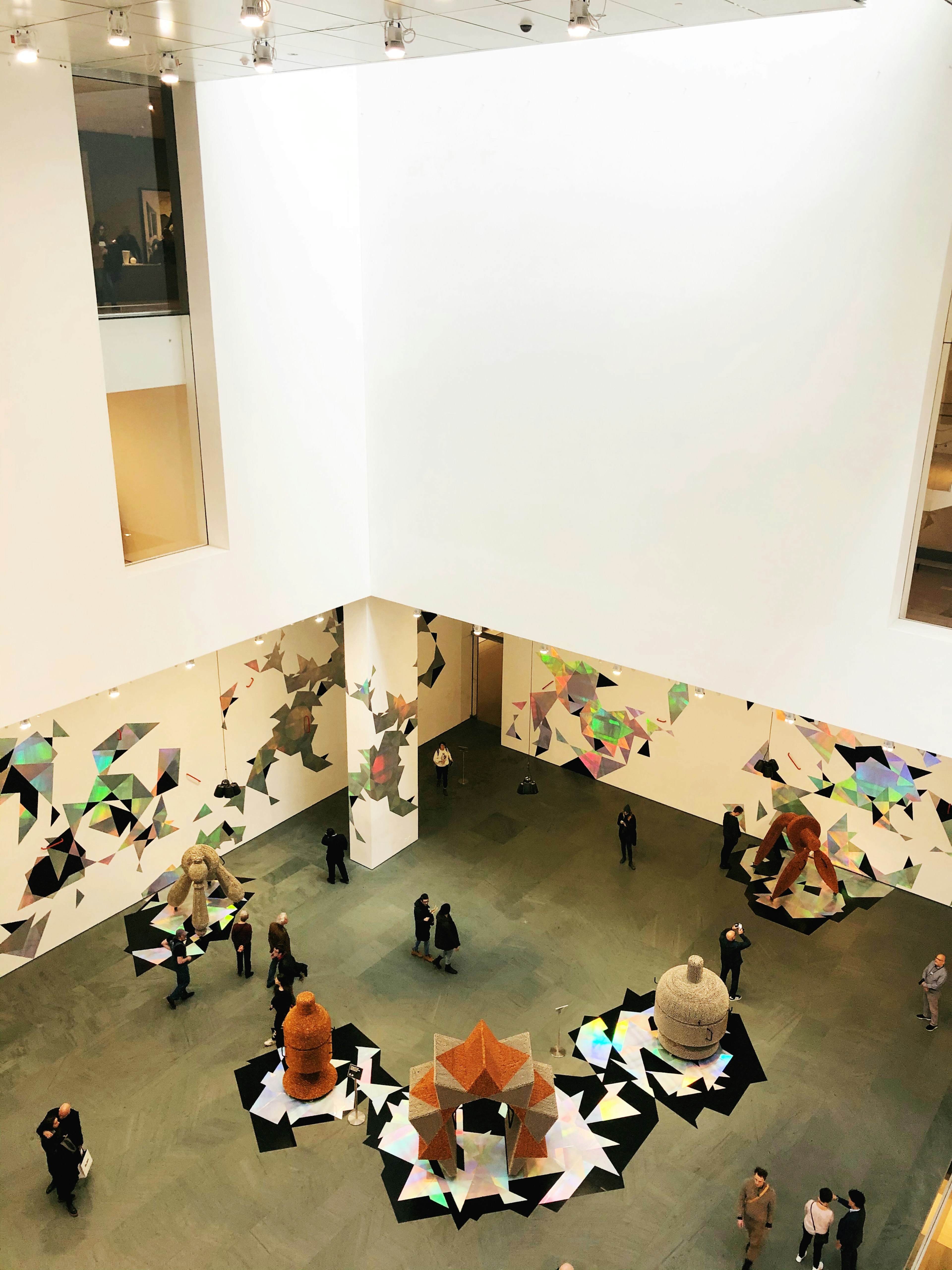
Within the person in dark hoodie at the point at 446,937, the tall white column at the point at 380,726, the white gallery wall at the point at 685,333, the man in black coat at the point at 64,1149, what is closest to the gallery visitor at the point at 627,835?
the tall white column at the point at 380,726

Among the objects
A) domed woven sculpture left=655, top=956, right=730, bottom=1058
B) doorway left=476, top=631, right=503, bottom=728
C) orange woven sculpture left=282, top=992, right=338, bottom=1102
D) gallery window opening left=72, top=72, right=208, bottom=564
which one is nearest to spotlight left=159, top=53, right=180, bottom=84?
gallery window opening left=72, top=72, right=208, bottom=564

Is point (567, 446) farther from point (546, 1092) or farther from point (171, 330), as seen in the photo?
point (546, 1092)

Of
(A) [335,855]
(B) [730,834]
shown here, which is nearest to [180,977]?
(A) [335,855]

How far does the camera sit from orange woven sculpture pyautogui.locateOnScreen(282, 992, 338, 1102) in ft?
31.9

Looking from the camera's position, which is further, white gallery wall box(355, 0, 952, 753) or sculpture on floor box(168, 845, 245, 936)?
sculpture on floor box(168, 845, 245, 936)

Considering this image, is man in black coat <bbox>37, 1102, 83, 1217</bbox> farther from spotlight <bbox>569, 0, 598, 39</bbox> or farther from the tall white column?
spotlight <bbox>569, 0, 598, 39</bbox>

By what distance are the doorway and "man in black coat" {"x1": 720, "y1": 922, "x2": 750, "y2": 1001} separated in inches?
299

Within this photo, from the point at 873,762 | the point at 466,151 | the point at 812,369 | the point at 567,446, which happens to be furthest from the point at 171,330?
the point at 873,762

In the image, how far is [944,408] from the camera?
760cm

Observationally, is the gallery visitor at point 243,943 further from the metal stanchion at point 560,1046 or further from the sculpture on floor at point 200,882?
the metal stanchion at point 560,1046

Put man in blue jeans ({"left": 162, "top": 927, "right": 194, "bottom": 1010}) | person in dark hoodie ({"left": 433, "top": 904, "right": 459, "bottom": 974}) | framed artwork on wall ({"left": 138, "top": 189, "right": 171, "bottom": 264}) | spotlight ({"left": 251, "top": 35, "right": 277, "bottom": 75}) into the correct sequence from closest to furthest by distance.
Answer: spotlight ({"left": 251, "top": 35, "right": 277, "bottom": 75})
framed artwork on wall ({"left": 138, "top": 189, "right": 171, "bottom": 264})
man in blue jeans ({"left": 162, "top": 927, "right": 194, "bottom": 1010})
person in dark hoodie ({"left": 433, "top": 904, "right": 459, "bottom": 974})

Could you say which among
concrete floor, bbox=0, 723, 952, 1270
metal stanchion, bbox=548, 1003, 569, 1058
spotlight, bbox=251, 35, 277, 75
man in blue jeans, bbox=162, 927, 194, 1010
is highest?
spotlight, bbox=251, 35, 277, 75

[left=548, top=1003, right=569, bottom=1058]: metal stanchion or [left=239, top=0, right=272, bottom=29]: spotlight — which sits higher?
[left=239, top=0, right=272, bottom=29]: spotlight

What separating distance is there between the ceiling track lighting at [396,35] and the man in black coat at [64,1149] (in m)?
8.92
